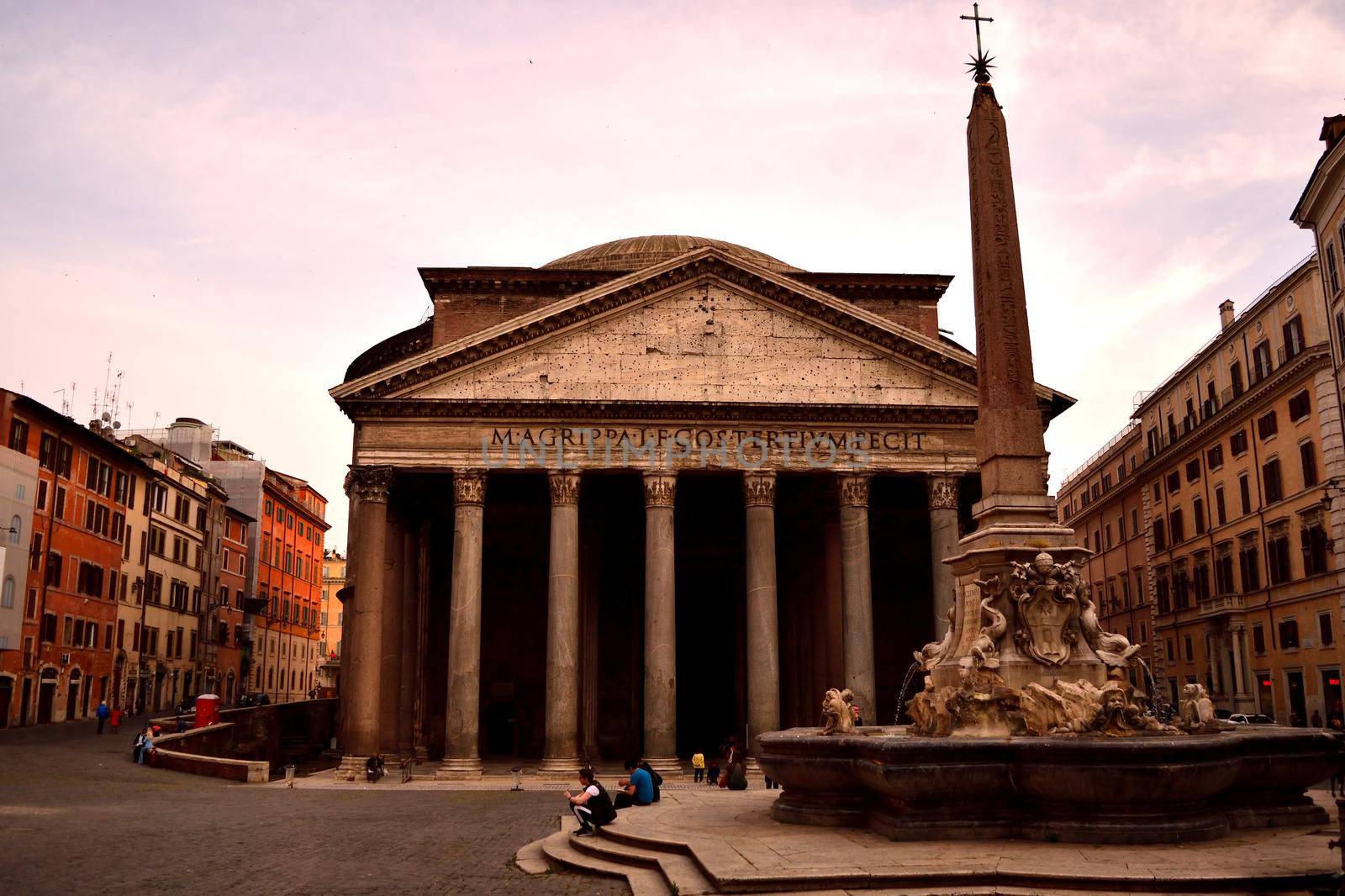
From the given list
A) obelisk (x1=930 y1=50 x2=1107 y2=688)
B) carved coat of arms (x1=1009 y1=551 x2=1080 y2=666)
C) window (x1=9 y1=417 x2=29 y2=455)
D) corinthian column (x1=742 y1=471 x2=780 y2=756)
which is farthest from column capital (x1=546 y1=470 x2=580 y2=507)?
window (x1=9 y1=417 x2=29 y2=455)

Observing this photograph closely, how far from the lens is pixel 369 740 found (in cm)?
2630

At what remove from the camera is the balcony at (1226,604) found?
38.4 m

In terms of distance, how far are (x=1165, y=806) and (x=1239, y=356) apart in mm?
34026

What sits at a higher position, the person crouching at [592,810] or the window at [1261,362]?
the window at [1261,362]

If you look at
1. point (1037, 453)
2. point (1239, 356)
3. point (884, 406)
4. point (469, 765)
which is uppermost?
point (1239, 356)

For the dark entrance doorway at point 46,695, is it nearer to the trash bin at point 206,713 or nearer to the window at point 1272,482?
the trash bin at point 206,713

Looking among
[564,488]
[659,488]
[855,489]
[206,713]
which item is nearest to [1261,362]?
[855,489]

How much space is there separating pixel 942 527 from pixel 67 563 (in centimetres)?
3015

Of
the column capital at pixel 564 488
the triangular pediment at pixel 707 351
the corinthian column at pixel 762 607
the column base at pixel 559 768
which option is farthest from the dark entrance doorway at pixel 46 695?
the corinthian column at pixel 762 607

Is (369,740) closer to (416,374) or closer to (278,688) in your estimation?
(416,374)

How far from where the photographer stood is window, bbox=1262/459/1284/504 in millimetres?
35281

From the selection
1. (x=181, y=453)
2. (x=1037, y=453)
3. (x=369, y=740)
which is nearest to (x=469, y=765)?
(x=369, y=740)

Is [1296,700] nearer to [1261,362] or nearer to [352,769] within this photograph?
[1261,362]

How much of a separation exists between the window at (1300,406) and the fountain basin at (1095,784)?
26.9 m
